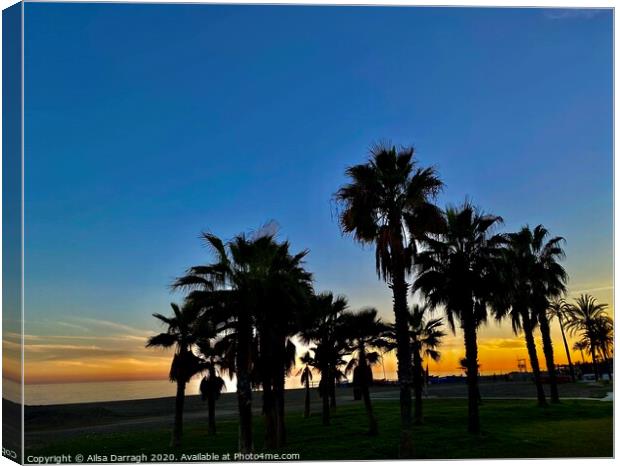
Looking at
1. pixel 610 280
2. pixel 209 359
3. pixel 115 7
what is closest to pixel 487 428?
pixel 610 280

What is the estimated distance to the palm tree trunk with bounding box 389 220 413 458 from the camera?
1862 cm

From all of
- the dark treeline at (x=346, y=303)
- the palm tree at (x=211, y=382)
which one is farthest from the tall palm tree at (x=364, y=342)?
the palm tree at (x=211, y=382)

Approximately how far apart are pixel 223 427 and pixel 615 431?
86.0 feet

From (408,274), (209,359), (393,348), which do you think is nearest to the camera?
(408,274)

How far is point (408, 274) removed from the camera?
20.1m

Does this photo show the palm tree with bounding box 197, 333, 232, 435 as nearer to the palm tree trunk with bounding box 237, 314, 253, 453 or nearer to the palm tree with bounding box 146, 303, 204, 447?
the palm tree with bounding box 146, 303, 204, 447

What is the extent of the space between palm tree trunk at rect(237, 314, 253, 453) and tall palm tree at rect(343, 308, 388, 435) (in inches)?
394

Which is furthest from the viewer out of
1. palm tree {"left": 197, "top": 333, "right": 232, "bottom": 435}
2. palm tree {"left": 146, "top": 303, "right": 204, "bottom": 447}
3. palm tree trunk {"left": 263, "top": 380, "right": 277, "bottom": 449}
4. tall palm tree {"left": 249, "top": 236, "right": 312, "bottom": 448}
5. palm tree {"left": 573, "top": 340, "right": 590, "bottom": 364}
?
palm tree {"left": 573, "top": 340, "right": 590, "bottom": 364}

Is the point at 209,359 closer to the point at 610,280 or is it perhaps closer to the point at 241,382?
the point at 241,382

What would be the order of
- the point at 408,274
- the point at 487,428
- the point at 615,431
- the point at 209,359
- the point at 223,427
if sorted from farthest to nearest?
1. the point at 223,427
2. the point at 209,359
3. the point at 487,428
4. the point at 408,274
5. the point at 615,431

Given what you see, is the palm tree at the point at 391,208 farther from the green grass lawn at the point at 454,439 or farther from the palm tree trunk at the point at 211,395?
the palm tree trunk at the point at 211,395

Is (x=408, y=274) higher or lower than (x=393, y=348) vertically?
higher

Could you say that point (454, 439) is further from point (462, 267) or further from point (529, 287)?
point (529, 287)

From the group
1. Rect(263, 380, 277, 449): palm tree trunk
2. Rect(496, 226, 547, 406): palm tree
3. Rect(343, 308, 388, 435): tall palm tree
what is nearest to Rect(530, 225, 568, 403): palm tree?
Rect(496, 226, 547, 406): palm tree
